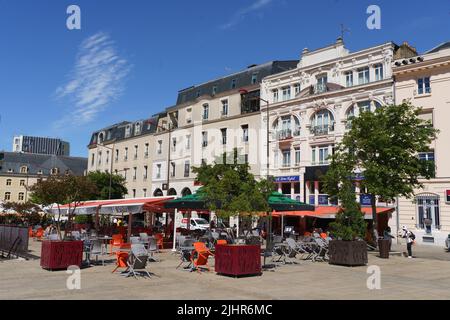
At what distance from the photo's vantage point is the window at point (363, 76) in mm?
34781

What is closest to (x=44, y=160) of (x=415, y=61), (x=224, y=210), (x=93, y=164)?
(x=93, y=164)

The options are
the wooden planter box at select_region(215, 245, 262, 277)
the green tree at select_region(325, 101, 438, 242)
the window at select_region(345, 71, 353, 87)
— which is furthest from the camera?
the window at select_region(345, 71, 353, 87)

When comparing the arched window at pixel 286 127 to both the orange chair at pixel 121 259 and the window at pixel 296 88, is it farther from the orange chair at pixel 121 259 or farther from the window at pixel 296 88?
the orange chair at pixel 121 259

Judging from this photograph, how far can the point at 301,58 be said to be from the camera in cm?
3988

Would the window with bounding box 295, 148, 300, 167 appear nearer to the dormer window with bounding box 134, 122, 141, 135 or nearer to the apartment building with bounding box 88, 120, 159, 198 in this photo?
the apartment building with bounding box 88, 120, 159, 198

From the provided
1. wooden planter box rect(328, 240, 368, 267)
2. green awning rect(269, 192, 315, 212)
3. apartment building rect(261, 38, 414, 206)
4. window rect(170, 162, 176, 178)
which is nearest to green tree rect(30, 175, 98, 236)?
green awning rect(269, 192, 315, 212)

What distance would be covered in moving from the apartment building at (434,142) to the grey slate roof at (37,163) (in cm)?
7348

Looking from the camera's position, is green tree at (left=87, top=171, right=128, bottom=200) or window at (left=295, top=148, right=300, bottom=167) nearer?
window at (left=295, top=148, right=300, bottom=167)

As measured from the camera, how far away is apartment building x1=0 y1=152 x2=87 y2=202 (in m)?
88.6

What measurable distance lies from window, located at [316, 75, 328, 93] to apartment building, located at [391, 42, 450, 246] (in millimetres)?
6394

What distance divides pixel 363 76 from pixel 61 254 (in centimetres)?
2819

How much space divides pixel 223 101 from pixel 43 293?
38.4 m

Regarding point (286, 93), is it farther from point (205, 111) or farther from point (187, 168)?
point (187, 168)
